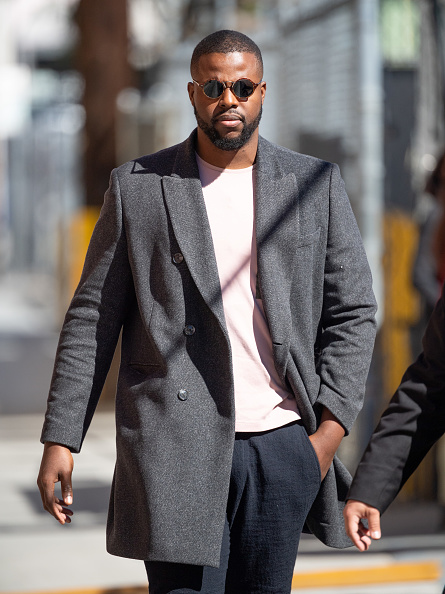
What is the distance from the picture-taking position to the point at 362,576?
16.8ft

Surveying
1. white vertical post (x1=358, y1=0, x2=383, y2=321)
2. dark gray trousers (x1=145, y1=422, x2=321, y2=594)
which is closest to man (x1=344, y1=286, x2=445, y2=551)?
dark gray trousers (x1=145, y1=422, x2=321, y2=594)

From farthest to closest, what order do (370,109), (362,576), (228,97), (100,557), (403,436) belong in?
(370,109)
(100,557)
(362,576)
(228,97)
(403,436)

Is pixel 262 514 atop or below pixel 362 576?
atop

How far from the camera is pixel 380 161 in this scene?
253 inches

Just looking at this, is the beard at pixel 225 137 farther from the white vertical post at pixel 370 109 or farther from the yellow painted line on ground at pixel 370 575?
the white vertical post at pixel 370 109

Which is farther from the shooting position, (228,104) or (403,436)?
(228,104)

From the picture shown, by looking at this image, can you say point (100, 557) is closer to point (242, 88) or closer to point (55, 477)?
point (55, 477)

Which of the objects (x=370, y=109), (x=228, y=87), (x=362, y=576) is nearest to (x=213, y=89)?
(x=228, y=87)

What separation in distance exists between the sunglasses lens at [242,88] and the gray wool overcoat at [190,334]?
0.19 metres

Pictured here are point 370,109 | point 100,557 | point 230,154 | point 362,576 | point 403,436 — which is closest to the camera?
point 403,436

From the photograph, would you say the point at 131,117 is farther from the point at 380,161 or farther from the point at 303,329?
the point at 303,329

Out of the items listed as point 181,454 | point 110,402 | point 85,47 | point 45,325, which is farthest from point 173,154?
point 45,325

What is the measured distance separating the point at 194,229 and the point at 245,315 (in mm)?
239

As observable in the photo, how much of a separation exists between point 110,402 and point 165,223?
27.4 ft
